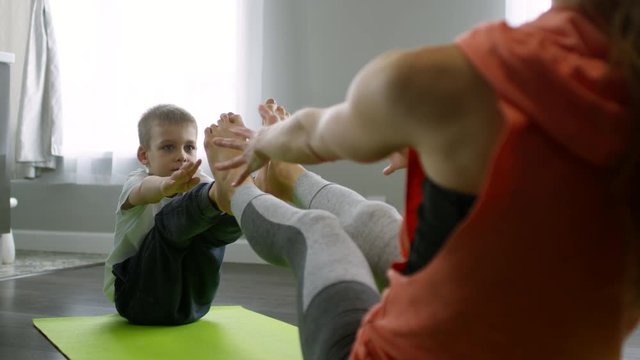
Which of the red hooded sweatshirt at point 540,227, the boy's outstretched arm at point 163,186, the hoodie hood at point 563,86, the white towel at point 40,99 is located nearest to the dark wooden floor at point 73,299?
the boy's outstretched arm at point 163,186

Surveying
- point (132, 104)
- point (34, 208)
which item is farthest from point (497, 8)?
point (34, 208)

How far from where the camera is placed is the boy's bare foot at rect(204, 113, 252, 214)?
1.27 metres

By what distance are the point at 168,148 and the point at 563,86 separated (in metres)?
1.48

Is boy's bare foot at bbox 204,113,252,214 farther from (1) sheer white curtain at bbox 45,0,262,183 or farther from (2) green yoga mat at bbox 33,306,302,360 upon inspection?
(1) sheer white curtain at bbox 45,0,262,183

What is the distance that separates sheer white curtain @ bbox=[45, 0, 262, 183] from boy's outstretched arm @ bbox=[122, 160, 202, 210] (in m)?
1.33

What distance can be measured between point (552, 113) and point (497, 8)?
2.35 m

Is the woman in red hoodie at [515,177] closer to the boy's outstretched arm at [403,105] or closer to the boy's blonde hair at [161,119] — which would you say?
the boy's outstretched arm at [403,105]

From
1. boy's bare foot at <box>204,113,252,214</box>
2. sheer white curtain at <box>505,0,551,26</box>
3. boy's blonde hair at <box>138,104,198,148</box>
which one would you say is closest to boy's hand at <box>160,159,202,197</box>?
boy's bare foot at <box>204,113,252,214</box>

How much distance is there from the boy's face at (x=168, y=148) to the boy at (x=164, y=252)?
106mm

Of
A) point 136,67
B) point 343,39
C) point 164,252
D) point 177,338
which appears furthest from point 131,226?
point 136,67

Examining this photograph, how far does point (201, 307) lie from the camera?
1.71 m

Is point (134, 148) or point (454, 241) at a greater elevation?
point (454, 241)

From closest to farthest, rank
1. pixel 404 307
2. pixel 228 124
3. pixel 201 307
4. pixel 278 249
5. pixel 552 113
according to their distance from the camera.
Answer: pixel 552 113
pixel 404 307
pixel 278 249
pixel 228 124
pixel 201 307

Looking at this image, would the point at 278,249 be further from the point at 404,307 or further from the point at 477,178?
the point at 477,178
